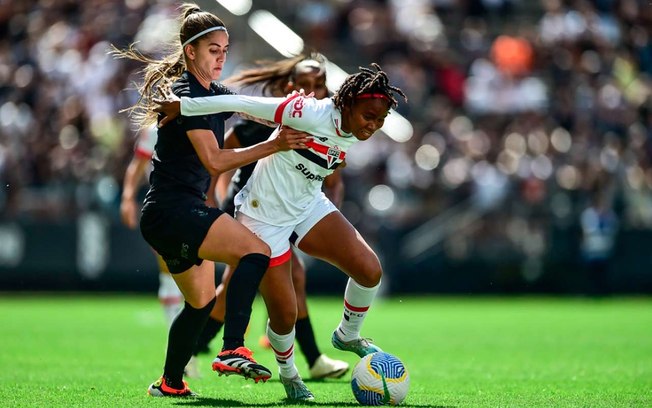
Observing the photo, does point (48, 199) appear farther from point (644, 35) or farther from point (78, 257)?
point (644, 35)

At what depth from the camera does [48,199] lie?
1905 centimetres

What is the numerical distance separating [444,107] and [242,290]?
14.5 meters

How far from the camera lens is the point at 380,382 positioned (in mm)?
6863

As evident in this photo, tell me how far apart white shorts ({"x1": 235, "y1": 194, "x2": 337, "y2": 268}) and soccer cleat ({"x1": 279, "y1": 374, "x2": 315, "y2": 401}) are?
2.55 ft

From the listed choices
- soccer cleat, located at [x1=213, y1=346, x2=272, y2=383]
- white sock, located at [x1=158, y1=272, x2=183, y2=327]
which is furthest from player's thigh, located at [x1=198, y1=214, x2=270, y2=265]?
white sock, located at [x1=158, y1=272, x2=183, y2=327]

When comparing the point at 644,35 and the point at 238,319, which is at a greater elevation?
the point at 644,35

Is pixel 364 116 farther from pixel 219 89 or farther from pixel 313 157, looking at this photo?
pixel 219 89

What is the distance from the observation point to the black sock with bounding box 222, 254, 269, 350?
21.7 ft

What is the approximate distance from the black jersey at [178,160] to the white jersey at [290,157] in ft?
0.60

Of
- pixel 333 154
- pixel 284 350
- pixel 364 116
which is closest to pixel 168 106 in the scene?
pixel 333 154

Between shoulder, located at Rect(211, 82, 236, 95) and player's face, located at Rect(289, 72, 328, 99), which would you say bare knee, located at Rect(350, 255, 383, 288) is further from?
player's face, located at Rect(289, 72, 328, 99)

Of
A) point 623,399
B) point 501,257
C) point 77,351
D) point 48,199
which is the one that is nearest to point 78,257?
point 48,199

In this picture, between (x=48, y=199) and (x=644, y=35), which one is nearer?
(x=48, y=199)

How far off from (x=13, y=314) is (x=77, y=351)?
513cm
